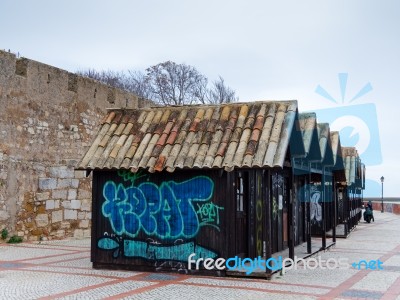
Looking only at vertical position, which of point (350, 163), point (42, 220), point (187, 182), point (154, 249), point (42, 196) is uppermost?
point (350, 163)

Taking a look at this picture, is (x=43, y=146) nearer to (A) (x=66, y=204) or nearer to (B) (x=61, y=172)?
(B) (x=61, y=172)

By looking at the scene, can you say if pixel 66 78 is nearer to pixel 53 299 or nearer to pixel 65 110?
pixel 65 110

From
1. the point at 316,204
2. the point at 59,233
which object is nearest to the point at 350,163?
the point at 316,204

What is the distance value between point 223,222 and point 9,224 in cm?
830

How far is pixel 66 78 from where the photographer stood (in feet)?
61.2

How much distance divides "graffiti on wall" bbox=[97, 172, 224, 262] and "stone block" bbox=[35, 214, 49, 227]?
6320 mm

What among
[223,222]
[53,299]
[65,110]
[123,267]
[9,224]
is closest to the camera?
[53,299]

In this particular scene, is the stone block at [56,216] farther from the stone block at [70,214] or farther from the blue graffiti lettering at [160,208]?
the blue graffiti lettering at [160,208]

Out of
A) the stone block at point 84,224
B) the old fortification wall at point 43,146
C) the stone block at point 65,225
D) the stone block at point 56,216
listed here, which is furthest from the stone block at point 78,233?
the stone block at point 56,216


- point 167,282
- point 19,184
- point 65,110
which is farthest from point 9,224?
point 167,282

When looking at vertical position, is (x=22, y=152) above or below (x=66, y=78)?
below

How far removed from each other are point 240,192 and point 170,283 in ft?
8.70

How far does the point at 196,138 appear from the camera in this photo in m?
11.1

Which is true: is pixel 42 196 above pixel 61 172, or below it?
below
